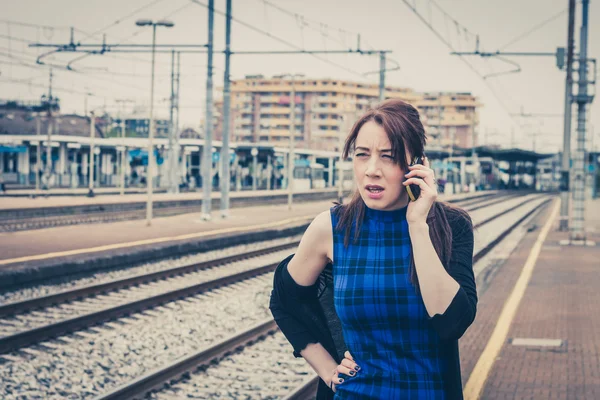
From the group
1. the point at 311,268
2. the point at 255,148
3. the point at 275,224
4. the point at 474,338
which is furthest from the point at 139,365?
the point at 255,148

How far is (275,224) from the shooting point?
25.0 meters

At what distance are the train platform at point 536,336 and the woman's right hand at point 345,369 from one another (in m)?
4.25

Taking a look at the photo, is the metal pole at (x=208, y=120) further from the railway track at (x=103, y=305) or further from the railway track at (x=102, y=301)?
the railway track at (x=103, y=305)

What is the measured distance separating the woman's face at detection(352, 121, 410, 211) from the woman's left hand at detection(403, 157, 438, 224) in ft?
0.19

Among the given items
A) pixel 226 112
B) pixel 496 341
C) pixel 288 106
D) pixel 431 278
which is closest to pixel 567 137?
pixel 226 112

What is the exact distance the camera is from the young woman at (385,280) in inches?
84.2

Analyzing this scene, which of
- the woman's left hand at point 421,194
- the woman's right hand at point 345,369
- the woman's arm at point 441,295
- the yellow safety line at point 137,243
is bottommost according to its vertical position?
the yellow safety line at point 137,243

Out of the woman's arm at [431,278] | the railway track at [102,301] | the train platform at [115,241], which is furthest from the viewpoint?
the train platform at [115,241]

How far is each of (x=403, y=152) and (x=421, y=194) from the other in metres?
0.15

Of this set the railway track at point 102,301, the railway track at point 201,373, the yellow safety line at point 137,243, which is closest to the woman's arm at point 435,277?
the railway track at point 201,373

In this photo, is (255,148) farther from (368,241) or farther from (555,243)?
(368,241)

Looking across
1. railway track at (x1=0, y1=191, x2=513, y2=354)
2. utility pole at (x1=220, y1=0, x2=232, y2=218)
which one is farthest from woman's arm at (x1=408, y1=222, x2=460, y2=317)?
utility pole at (x1=220, y1=0, x2=232, y2=218)

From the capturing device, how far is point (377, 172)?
222cm

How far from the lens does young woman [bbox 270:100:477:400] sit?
2.14 meters
